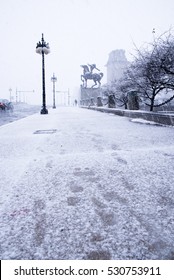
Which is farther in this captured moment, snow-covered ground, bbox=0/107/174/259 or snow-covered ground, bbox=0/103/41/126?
snow-covered ground, bbox=0/103/41/126

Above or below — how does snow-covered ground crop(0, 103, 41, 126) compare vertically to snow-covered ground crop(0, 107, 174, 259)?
above

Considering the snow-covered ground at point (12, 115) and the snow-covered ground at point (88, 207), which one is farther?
the snow-covered ground at point (12, 115)

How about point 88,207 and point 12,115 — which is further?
point 12,115

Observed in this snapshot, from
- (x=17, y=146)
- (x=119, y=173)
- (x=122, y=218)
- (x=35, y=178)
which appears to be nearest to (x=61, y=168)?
(x=35, y=178)

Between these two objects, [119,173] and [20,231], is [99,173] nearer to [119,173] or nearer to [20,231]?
[119,173]

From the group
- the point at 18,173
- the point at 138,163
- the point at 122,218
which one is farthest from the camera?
the point at 138,163

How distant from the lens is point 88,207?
69.5 inches

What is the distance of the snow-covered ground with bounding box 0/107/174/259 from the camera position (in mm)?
1265

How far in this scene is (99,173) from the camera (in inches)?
103

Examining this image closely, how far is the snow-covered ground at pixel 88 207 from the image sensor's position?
126cm

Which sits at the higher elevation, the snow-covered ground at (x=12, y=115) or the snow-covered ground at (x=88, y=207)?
the snow-covered ground at (x=12, y=115)

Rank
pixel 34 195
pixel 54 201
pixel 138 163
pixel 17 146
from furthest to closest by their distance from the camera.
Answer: pixel 17 146 → pixel 138 163 → pixel 34 195 → pixel 54 201
